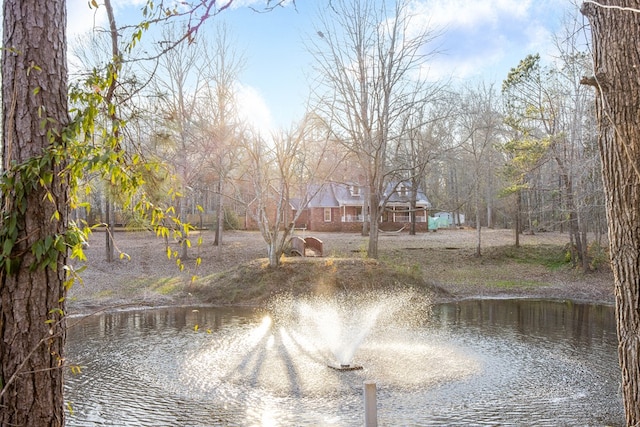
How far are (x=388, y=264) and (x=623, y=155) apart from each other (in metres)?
16.2

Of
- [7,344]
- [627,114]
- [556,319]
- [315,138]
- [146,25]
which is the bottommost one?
[556,319]

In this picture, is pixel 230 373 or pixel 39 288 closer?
pixel 39 288

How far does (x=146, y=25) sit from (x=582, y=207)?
18.6 meters

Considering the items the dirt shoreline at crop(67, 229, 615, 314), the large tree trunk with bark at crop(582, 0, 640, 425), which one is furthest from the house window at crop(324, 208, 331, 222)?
the large tree trunk with bark at crop(582, 0, 640, 425)

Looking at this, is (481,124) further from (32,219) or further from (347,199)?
(32,219)

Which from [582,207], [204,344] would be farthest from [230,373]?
[582,207]

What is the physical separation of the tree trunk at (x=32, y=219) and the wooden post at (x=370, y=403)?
3441 mm

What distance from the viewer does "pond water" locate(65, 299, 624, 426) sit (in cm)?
689

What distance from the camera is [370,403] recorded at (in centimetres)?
564

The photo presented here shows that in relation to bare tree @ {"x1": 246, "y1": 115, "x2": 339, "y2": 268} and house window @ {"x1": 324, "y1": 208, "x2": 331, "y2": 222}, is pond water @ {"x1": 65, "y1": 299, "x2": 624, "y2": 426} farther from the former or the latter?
house window @ {"x1": 324, "y1": 208, "x2": 331, "y2": 222}

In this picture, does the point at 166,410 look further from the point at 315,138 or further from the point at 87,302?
the point at 315,138

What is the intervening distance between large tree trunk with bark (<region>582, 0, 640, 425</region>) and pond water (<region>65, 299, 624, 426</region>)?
419 centimetres

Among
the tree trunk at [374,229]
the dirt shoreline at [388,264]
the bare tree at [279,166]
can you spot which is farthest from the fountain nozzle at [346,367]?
the tree trunk at [374,229]

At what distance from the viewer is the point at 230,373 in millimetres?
8750
